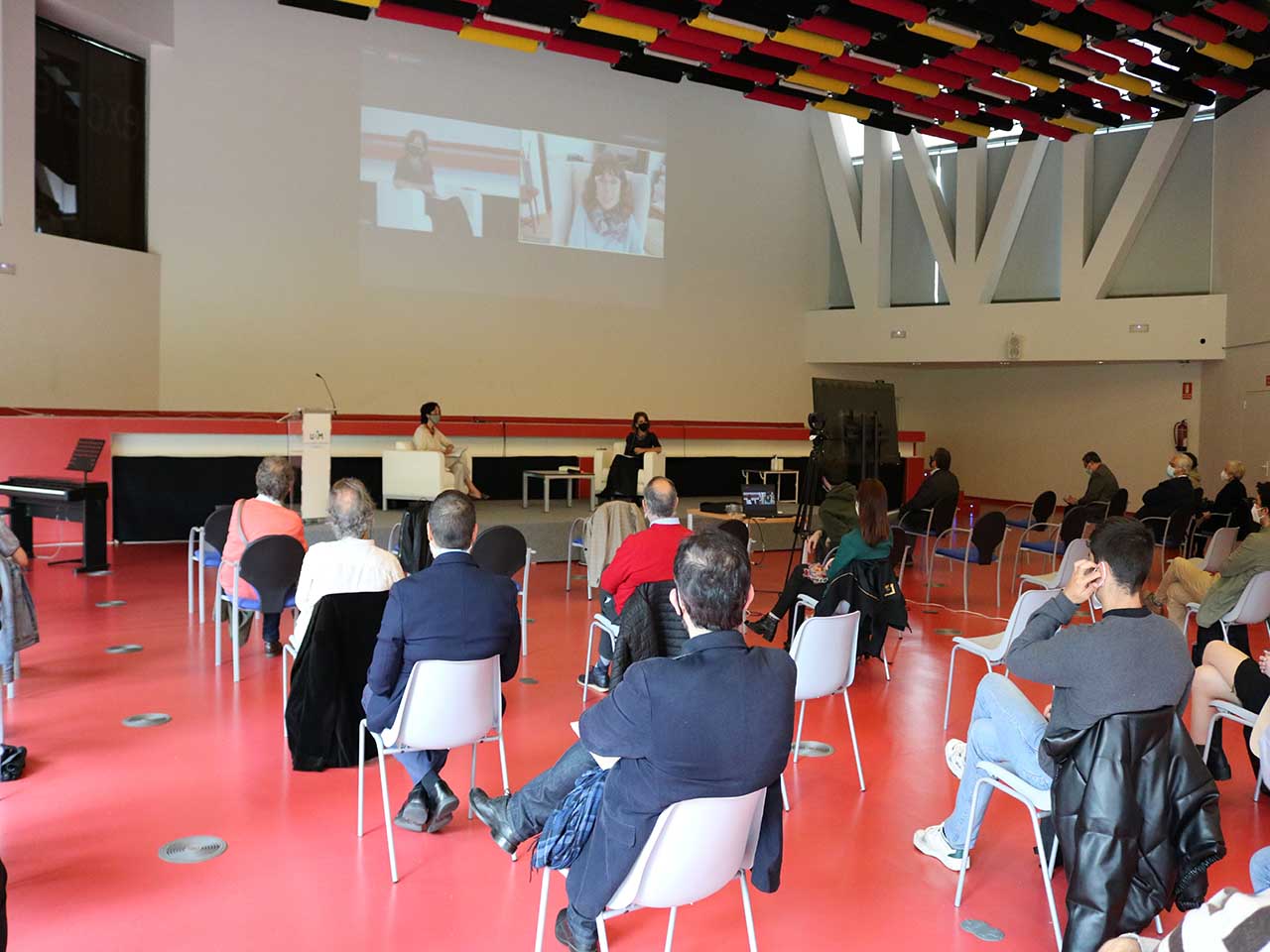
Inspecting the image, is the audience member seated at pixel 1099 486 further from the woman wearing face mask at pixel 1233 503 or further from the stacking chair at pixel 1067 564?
the stacking chair at pixel 1067 564

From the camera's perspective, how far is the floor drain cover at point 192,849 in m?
3.18

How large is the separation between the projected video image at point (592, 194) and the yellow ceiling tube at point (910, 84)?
525 cm

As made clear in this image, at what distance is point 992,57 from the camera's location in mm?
8820

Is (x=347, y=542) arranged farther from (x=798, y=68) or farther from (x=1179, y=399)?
(x=1179, y=399)

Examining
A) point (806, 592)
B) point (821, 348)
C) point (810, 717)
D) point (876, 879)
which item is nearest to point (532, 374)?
point (821, 348)

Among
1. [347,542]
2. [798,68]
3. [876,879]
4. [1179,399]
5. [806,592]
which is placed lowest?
[876,879]

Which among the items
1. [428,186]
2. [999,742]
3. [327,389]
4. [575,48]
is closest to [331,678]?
[999,742]

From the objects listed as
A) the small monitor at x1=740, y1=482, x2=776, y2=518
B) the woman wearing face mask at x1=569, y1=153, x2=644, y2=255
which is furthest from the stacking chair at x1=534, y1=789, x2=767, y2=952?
the woman wearing face mask at x1=569, y1=153, x2=644, y2=255

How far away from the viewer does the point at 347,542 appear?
4.02 m

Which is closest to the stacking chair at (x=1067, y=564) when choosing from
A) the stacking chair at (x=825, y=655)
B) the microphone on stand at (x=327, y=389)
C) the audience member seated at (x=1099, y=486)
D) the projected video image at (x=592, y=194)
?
the stacking chair at (x=825, y=655)

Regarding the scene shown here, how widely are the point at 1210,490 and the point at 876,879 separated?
1187 cm

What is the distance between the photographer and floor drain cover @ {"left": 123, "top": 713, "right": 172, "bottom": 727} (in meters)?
4.48

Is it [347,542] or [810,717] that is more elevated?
[347,542]

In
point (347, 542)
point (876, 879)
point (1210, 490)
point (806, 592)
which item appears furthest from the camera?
point (1210, 490)
